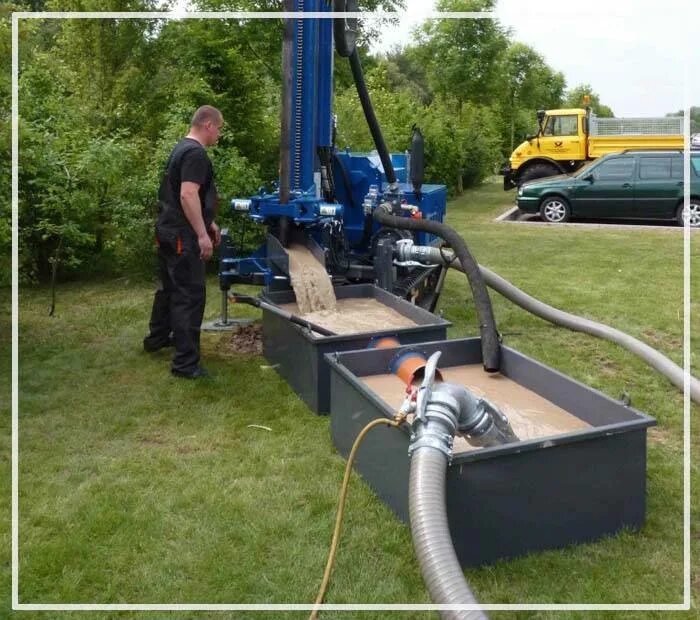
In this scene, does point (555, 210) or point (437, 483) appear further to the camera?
point (555, 210)

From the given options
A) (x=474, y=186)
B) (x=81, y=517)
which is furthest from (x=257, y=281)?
(x=474, y=186)

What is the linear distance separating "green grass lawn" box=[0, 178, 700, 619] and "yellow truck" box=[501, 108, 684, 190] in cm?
1240

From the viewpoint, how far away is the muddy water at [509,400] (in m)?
4.10

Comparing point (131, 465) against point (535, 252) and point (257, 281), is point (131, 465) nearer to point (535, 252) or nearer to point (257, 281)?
point (257, 281)

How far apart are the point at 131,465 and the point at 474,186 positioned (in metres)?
21.5

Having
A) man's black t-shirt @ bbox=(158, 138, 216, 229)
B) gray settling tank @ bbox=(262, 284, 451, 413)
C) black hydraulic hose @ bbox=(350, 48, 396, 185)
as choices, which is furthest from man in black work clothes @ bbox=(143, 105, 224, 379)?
black hydraulic hose @ bbox=(350, 48, 396, 185)

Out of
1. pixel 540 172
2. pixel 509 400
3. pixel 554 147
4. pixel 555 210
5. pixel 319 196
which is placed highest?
pixel 554 147

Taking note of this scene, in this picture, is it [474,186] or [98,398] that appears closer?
[98,398]

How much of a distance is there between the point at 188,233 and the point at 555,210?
11378 mm

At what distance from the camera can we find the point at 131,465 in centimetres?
449

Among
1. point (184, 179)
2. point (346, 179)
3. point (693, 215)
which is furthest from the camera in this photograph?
point (693, 215)

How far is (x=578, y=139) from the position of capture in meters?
19.6

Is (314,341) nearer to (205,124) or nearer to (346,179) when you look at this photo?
(205,124)

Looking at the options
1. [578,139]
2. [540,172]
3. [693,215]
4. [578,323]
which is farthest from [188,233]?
[578,139]
